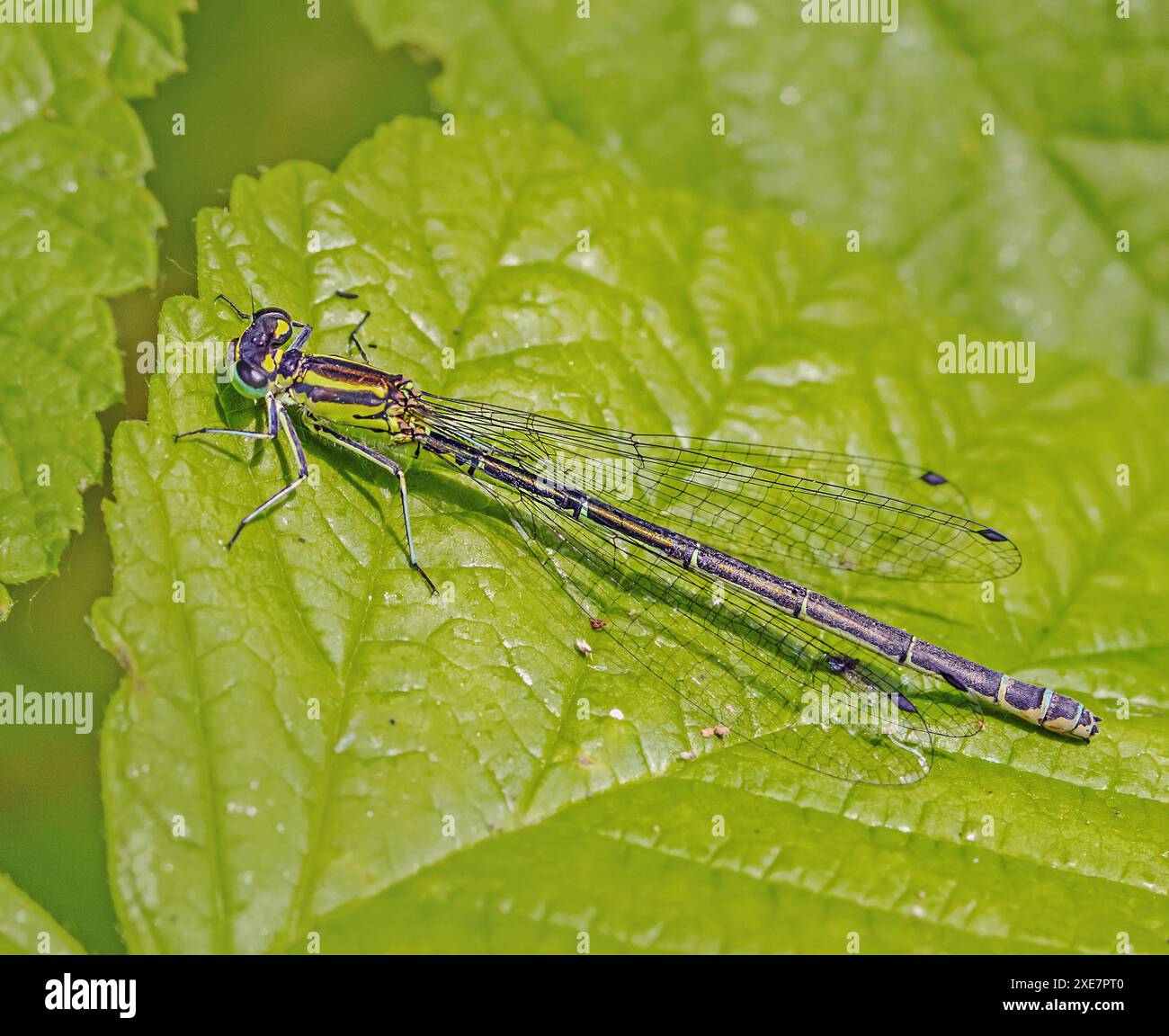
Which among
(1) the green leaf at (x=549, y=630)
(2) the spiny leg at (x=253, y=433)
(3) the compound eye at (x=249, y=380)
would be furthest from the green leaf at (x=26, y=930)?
(3) the compound eye at (x=249, y=380)

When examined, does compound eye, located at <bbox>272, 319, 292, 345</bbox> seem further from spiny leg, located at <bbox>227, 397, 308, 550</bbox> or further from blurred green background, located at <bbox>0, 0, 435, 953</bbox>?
blurred green background, located at <bbox>0, 0, 435, 953</bbox>

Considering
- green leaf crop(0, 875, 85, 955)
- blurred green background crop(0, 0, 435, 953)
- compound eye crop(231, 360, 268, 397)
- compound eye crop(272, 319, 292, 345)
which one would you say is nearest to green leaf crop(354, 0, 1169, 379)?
blurred green background crop(0, 0, 435, 953)

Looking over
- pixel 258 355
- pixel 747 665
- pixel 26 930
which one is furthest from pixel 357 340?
pixel 26 930

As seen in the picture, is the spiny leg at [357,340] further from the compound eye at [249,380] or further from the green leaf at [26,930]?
the green leaf at [26,930]

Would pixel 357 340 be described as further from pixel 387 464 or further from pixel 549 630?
pixel 549 630

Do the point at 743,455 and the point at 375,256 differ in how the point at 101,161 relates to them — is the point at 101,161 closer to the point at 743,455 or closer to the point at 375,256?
the point at 375,256

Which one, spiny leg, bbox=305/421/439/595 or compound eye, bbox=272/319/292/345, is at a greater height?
compound eye, bbox=272/319/292/345
